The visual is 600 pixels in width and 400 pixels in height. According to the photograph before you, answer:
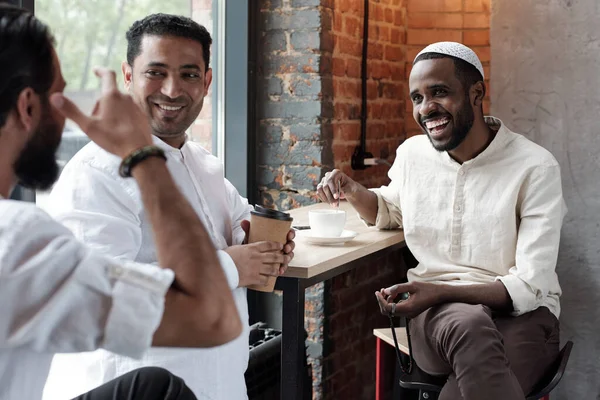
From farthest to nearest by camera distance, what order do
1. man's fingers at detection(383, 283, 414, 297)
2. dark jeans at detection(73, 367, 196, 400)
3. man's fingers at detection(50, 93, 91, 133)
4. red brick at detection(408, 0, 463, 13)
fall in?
red brick at detection(408, 0, 463, 13) < man's fingers at detection(383, 283, 414, 297) < dark jeans at detection(73, 367, 196, 400) < man's fingers at detection(50, 93, 91, 133)

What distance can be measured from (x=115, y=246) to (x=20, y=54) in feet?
2.16

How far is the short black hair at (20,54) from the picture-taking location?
3.51 feet

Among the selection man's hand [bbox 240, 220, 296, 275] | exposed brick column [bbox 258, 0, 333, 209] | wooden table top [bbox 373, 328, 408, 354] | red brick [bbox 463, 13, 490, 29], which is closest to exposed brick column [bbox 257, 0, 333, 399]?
exposed brick column [bbox 258, 0, 333, 209]

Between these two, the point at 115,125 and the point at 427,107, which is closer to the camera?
the point at 115,125

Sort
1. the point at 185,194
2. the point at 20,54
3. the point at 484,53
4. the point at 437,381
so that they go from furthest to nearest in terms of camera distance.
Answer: the point at 484,53 → the point at 437,381 → the point at 185,194 → the point at 20,54

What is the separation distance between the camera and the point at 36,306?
981 millimetres

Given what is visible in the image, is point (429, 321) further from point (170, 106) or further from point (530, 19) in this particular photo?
point (530, 19)

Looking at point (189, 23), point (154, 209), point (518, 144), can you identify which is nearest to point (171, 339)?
point (154, 209)

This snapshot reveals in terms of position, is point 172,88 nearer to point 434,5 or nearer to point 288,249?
point 288,249

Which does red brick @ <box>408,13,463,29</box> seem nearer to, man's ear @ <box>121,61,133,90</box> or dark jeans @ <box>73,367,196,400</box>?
man's ear @ <box>121,61,133,90</box>

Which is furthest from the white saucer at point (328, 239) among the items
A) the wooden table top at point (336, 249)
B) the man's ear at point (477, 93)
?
the man's ear at point (477, 93)

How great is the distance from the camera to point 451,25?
11.5 ft

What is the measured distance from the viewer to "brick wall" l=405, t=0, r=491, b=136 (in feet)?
11.3

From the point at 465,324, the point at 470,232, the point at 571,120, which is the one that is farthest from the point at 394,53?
the point at 465,324
